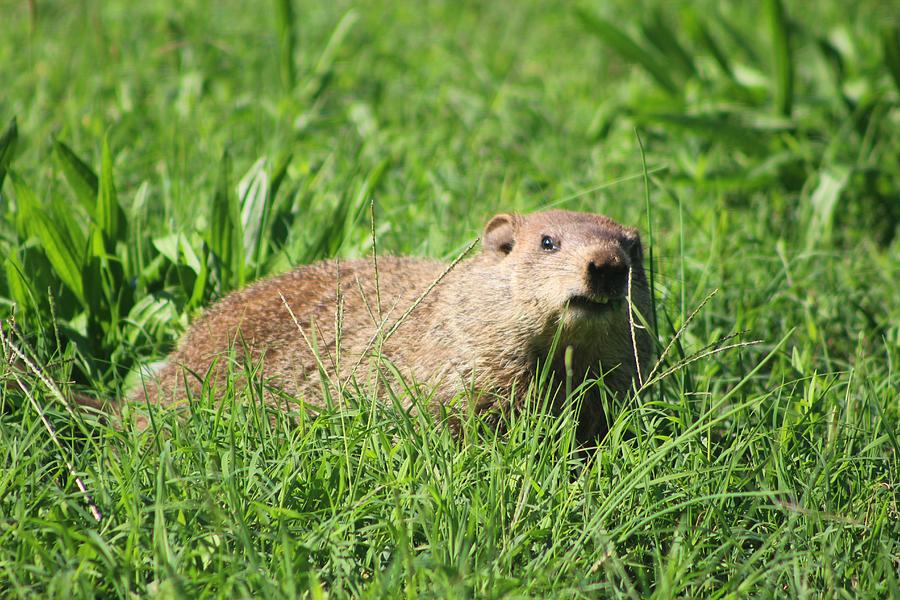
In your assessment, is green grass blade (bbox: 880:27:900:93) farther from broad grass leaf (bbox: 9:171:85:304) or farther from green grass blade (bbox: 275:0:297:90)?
broad grass leaf (bbox: 9:171:85:304)

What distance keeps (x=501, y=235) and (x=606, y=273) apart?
663mm

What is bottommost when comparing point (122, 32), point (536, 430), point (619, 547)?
point (619, 547)

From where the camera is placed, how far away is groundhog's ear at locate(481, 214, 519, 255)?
142 inches

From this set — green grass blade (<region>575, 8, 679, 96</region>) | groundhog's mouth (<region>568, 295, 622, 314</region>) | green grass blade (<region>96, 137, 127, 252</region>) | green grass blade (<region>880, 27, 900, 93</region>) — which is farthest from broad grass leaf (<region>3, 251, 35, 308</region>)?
green grass blade (<region>880, 27, 900, 93</region>)

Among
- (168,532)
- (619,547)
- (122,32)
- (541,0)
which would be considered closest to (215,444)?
(168,532)

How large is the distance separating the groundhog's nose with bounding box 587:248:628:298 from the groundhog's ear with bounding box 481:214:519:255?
589 mm

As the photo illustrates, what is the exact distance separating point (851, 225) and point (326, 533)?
3957mm

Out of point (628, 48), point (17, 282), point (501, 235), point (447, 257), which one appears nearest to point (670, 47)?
point (628, 48)

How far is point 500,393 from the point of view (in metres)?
3.31

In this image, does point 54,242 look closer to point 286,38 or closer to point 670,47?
point 286,38

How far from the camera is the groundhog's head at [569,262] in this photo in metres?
3.04

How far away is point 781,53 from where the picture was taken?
5785 mm

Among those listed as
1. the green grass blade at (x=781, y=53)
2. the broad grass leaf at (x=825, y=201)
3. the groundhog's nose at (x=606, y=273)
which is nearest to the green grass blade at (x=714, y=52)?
the green grass blade at (x=781, y=53)

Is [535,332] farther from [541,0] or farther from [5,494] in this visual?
[541,0]
